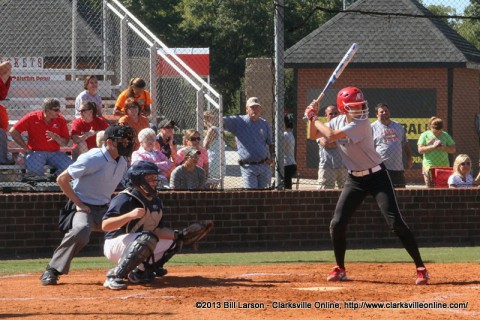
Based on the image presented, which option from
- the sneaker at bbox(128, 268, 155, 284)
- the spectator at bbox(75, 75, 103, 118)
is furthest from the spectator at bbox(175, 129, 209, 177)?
the sneaker at bbox(128, 268, 155, 284)

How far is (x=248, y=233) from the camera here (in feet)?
44.5

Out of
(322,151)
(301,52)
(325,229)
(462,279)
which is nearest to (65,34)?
(322,151)

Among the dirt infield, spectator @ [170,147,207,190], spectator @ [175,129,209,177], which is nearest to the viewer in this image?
the dirt infield

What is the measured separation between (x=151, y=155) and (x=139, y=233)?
4004 millimetres

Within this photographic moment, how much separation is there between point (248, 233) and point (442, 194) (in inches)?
103

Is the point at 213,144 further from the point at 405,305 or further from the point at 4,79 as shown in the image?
the point at 405,305

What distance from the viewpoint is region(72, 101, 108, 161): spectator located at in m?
13.6

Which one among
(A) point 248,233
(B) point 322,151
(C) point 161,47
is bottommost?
(A) point 248,233

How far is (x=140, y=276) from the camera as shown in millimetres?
9430

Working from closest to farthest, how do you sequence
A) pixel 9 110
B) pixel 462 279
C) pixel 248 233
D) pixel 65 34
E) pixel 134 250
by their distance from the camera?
1. pixel 134 250
2. pixel 462 279
3. pixel 248 233
4. pixel 9 110
5. pixel 65 34

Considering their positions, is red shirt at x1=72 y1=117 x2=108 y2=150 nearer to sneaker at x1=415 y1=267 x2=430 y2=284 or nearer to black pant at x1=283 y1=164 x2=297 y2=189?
black pant at x1=283 y1=164 x2=297 y2=189

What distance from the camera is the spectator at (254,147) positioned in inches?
547

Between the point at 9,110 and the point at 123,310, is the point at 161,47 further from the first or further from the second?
the point at 123,310

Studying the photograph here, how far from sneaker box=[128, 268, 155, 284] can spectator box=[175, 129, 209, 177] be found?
4393mm
